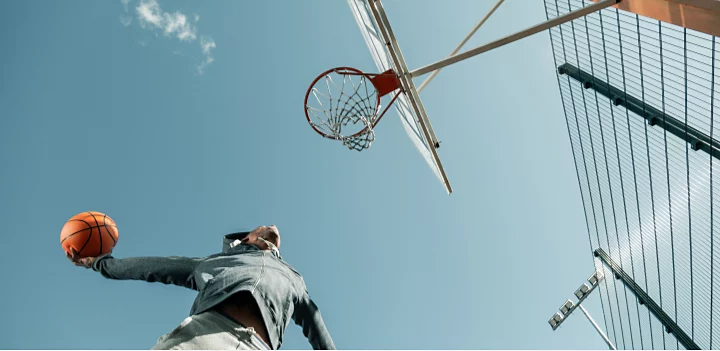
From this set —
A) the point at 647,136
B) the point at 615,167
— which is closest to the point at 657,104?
the point at 647,136

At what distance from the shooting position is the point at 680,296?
10.2 meters

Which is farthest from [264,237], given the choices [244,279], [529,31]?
[529,31]

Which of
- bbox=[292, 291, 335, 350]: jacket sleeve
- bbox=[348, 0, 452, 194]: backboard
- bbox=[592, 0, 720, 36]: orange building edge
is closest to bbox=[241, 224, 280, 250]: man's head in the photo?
bbox=[292, 291, 335, 350]: jacket sleeve

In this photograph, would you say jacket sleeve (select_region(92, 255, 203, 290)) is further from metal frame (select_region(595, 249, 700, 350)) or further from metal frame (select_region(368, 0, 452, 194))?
metal frame (select_region(595, 249, 700, 350))

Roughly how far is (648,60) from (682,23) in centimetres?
462

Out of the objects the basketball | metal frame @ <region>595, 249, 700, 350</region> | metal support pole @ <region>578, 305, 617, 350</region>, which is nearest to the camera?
the basketball

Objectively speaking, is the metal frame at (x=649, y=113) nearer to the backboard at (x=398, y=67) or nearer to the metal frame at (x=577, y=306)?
the backboard at (x=398, y=67)

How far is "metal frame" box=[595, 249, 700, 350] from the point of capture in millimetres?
11383

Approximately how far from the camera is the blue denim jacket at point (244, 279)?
7.47 ft

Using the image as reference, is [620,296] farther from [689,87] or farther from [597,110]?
[689,87]

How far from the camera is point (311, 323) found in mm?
2896

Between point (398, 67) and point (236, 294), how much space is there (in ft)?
11.8

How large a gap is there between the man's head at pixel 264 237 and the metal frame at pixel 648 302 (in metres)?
12.4

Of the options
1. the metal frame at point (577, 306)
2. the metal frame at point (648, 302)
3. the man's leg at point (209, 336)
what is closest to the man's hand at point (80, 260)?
the man's leg at point (209, 336)
